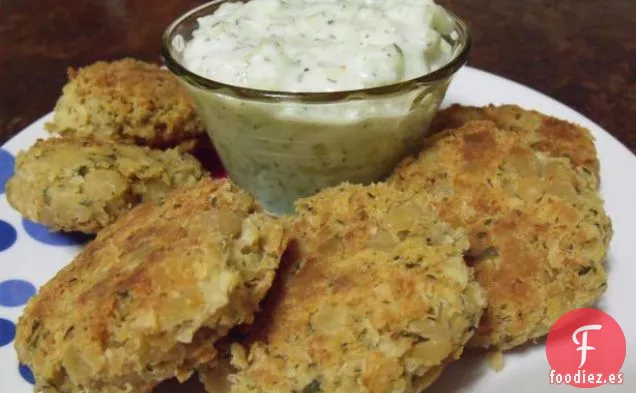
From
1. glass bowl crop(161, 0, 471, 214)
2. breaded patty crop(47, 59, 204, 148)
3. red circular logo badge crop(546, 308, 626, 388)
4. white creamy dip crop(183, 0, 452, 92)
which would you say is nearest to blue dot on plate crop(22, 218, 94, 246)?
breaded patty crop(47, 59, 204, 148)

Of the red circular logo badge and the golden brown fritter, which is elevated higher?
the golden brown fritter

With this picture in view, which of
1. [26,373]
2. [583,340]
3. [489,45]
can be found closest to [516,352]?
[583,340]

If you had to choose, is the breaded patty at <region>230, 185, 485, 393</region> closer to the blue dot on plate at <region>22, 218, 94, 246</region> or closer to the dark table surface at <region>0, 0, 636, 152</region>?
the blue dot on plate at <region>22, 218, 94, 246</region>

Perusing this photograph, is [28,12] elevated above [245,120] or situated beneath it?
situated beneath

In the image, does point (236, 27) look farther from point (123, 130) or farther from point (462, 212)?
point (462, 212)

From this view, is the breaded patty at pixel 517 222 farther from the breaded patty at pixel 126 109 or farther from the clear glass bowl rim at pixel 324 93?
the breaded patty at pixel 126 109

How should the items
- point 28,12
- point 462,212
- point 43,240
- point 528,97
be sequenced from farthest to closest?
point 28,12, point 528,97, point 43,240, point 462,212

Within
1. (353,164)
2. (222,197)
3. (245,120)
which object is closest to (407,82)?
(353,164)
